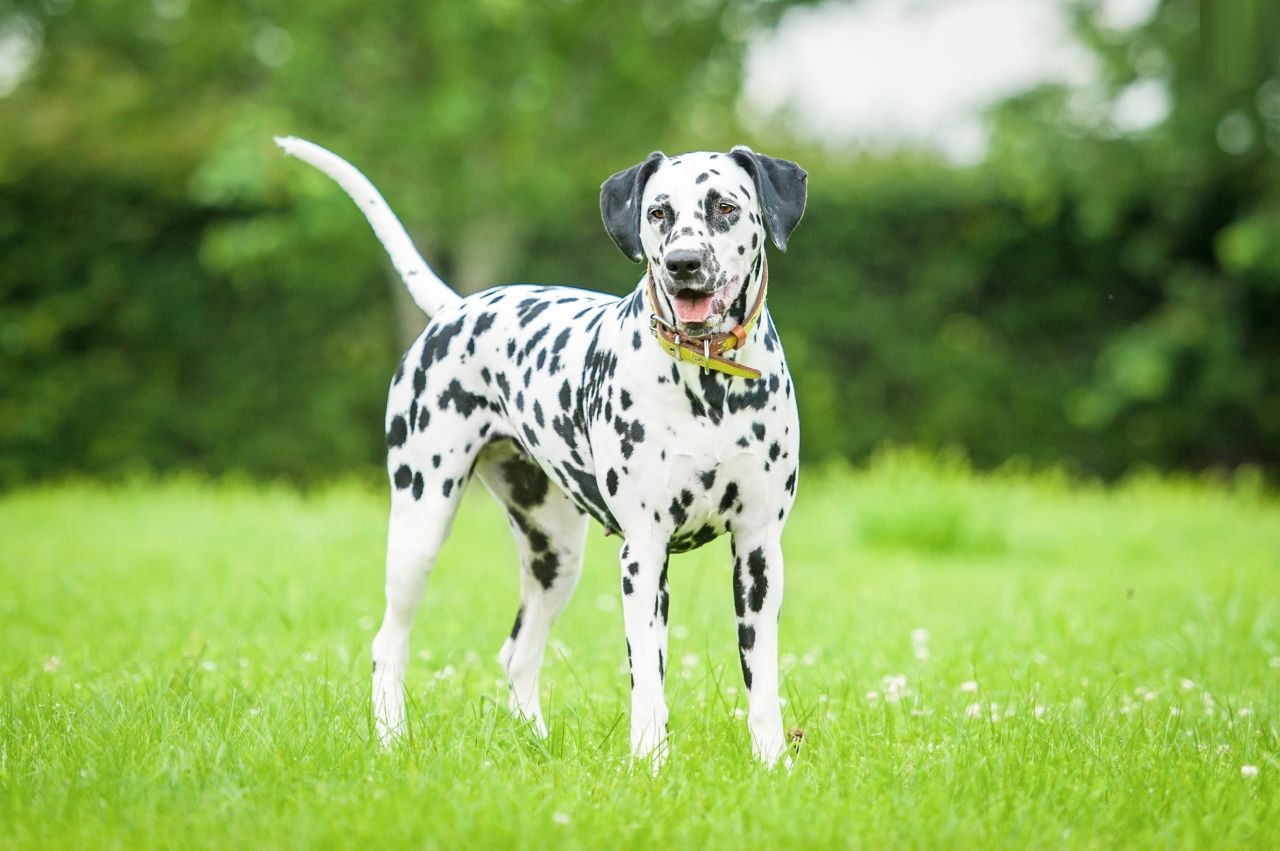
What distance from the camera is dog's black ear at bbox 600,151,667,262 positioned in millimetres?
3756

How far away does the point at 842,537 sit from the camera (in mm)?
9500

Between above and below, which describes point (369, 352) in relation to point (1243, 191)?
below

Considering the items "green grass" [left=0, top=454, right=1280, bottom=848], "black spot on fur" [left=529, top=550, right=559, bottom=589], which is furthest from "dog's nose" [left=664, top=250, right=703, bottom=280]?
"black spot on fur" [left=529, top=550, right=559, bottom=589]

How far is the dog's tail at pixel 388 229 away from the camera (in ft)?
15.8

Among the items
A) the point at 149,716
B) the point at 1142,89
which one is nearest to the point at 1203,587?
the point at 149,716

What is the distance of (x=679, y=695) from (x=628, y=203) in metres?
1.76

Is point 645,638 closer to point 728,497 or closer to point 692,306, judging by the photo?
point 728,497

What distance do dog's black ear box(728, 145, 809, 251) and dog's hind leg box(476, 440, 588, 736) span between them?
4.32ft

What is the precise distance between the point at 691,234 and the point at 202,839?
1.95 metres

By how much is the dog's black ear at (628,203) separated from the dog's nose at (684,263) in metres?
0.32

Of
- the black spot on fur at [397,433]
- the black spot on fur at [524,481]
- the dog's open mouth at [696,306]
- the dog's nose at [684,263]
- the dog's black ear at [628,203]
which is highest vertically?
the dog's black ear at [628,203]

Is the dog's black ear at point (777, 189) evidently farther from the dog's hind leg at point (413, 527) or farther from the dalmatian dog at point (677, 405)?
the dog's hind leg at point (413, 527)

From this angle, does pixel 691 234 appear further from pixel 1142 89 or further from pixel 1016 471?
pixel 1142 89

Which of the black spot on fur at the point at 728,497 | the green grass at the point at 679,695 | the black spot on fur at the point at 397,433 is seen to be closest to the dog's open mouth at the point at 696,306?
the black spot on fur at the point at 728,497
